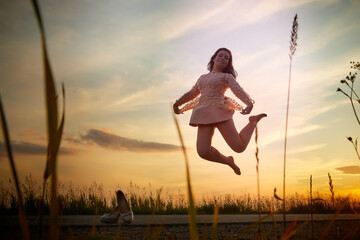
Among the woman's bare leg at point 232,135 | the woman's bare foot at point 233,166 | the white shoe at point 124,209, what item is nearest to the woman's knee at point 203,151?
the woman's bare leg at point 232,135

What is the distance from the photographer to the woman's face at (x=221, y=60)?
18.4 feet

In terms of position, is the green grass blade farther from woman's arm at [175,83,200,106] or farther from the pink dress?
woman's arm at [175,83,200,106]

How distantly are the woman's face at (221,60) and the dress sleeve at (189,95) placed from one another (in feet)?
1.56

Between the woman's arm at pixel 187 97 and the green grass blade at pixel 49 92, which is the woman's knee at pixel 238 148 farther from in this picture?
the green grass blade at pixel 49 92

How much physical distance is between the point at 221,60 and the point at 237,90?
62 centimetres

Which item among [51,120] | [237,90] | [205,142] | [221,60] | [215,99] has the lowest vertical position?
[51,120]

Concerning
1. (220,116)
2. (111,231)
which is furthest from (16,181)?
(220,116)

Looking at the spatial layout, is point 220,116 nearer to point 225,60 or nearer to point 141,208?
point 225,60

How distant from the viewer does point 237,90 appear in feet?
17.5

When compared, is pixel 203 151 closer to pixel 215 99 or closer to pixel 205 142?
pixel 205 142

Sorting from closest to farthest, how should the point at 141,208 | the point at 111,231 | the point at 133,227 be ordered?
1. the point at 111,231
2. the point at 133,227
3. the point at 141,208

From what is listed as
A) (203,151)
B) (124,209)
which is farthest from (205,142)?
(124,209)

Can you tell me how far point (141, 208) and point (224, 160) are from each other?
2.29 m

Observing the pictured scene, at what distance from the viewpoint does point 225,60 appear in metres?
5.64
